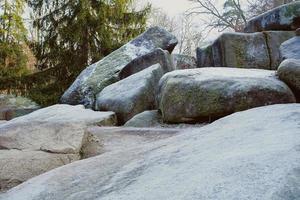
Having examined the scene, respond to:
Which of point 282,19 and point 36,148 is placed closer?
point 36,148

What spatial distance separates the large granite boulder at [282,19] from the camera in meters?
6.48

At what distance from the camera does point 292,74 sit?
394 centimetres

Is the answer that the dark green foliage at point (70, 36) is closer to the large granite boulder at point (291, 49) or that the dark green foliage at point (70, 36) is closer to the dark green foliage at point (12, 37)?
the dark green foliage at point (12, 37)

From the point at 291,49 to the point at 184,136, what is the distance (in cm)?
337

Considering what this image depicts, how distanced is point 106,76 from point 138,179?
19.8ft

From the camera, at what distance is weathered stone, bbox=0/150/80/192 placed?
2.55 m

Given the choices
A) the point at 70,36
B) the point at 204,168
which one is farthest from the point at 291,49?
the point at 70,36

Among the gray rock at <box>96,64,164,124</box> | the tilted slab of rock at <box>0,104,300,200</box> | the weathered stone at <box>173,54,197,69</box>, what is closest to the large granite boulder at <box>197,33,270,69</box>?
the gray rock at <box>96,64,164,124</box>

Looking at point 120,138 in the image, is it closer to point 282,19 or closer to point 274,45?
point 274,45

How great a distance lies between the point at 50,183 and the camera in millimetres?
1958

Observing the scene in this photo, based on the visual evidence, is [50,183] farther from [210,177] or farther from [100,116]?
[100,116]

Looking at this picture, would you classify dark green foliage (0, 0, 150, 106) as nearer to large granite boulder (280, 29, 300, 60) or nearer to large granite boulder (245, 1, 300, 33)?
large granite boulder (245, 1, 300, 33)

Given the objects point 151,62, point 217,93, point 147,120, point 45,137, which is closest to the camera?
point 45,137

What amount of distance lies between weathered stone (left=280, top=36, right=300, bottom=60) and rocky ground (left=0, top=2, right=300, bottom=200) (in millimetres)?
15
